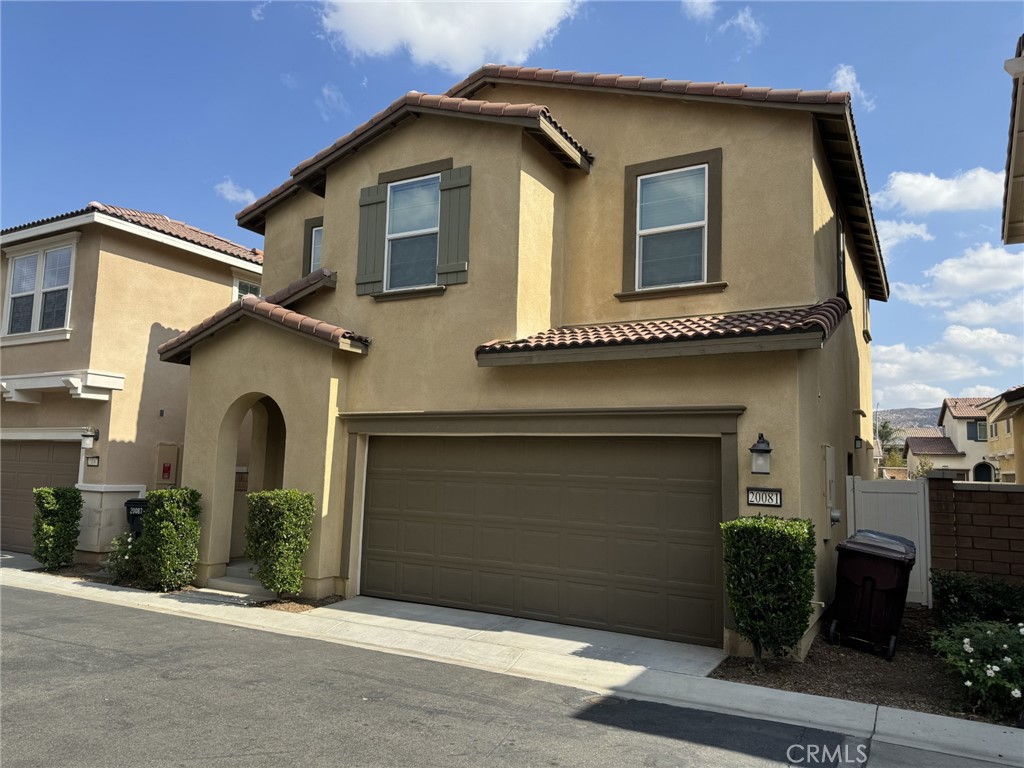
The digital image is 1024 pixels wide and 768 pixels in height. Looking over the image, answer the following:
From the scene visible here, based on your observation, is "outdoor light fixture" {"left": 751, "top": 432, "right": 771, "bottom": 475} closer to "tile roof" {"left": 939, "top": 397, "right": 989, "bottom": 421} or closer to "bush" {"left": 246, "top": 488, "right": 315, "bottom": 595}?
"bush" {"left": 246, "top": 488, "right": 315, "bottom": 595}

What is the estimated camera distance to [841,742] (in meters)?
5.30

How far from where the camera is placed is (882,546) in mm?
7707

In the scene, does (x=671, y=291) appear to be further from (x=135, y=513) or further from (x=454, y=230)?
(x=135, y=513)

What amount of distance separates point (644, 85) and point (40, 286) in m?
12.9

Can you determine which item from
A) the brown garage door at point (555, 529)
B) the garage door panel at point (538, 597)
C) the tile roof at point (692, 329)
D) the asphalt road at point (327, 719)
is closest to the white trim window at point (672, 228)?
the tile roof at point (692, 329)

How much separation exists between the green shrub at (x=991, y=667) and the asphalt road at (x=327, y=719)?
1136 mm

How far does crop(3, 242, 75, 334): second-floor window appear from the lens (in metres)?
14.2

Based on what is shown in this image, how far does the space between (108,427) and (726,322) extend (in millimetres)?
11641

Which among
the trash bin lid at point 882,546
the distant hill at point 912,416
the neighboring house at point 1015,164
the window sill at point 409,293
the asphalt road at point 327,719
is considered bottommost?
the asphalt road at point 327,719

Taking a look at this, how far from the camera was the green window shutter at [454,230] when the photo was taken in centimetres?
970

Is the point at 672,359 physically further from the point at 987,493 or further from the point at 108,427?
the point at 108,427

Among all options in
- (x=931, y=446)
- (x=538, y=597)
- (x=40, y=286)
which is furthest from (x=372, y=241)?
(x=931, y=446)

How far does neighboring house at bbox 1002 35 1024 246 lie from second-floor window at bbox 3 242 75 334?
15674mm

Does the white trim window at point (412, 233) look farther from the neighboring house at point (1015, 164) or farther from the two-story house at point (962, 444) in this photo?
the two-story house at point (962, 444)
